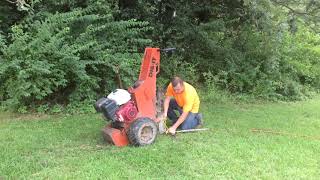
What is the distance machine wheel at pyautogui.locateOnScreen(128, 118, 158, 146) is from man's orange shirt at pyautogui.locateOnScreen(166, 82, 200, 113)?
2.91 feet

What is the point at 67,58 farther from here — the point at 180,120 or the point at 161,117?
the point at 180,120

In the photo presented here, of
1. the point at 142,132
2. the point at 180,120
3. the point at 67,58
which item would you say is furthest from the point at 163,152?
the point at 67,58

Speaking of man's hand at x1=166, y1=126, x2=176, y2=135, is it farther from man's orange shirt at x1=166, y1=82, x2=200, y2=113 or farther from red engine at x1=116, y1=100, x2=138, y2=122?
red engine at x1=116, y1=100, x2=138, y2=122

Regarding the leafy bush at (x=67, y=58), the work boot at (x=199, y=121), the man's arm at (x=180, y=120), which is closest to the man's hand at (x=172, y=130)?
the man's arm at (x=180, y=120)

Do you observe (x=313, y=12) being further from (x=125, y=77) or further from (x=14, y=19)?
(x=14, y=19)

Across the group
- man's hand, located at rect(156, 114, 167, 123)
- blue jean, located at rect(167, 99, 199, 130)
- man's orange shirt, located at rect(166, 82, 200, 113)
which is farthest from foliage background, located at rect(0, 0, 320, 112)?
man's hand, located at rect(156, 114, 167, 123)

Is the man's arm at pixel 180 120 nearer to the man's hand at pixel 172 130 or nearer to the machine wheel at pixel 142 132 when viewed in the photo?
the man's hand at pixel 172 130

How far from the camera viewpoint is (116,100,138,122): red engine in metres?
6.87

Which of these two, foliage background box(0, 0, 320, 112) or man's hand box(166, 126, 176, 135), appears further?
foliage background box(0, 0, 320, 112)

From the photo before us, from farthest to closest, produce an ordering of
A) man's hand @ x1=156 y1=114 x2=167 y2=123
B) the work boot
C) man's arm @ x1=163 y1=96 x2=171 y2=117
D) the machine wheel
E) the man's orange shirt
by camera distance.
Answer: the work boot < man's arm @ x1=163 y1=96 x2=171 y2=117 < the man's orange shirt < man's hand @ x1=156 y1=114 x2=167 y2=123 < the machine wheel

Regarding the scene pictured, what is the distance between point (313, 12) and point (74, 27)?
601 centimetres

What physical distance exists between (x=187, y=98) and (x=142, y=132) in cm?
121

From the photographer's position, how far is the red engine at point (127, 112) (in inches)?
271

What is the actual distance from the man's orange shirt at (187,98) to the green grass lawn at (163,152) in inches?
17.0
